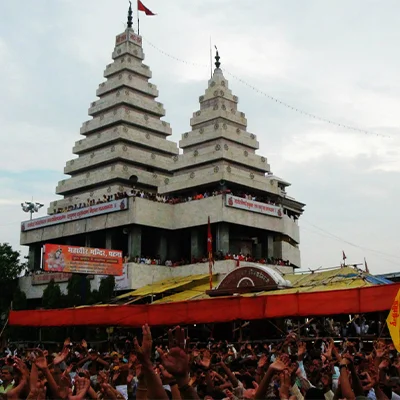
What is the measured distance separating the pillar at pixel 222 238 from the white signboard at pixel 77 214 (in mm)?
6825

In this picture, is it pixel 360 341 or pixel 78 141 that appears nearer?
pixel 360 341

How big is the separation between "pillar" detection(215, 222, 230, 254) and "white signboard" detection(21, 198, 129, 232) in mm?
6825

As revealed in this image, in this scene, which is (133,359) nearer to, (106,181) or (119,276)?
(119,276)

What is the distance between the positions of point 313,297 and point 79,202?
32.6 meters

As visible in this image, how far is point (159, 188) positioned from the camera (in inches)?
1788

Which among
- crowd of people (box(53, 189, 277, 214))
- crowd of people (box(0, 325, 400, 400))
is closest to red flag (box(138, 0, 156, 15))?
crowd of people (box(53, 189, 277, 214))

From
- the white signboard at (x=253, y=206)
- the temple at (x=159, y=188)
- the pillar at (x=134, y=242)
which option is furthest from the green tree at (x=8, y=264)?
the white signboard at (x=253, y=206)

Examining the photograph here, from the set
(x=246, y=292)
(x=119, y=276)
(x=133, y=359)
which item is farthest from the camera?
(x=119, y=276)

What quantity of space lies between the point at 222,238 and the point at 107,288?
8.89m

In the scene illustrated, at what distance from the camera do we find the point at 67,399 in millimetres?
5465

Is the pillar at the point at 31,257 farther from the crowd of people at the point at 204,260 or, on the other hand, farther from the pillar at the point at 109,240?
the crowd of people at the point at 204,260

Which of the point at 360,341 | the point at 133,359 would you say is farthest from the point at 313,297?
the point at 133,359

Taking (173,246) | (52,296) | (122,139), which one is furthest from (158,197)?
(52,296)

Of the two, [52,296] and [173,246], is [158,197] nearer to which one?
[173,246]
